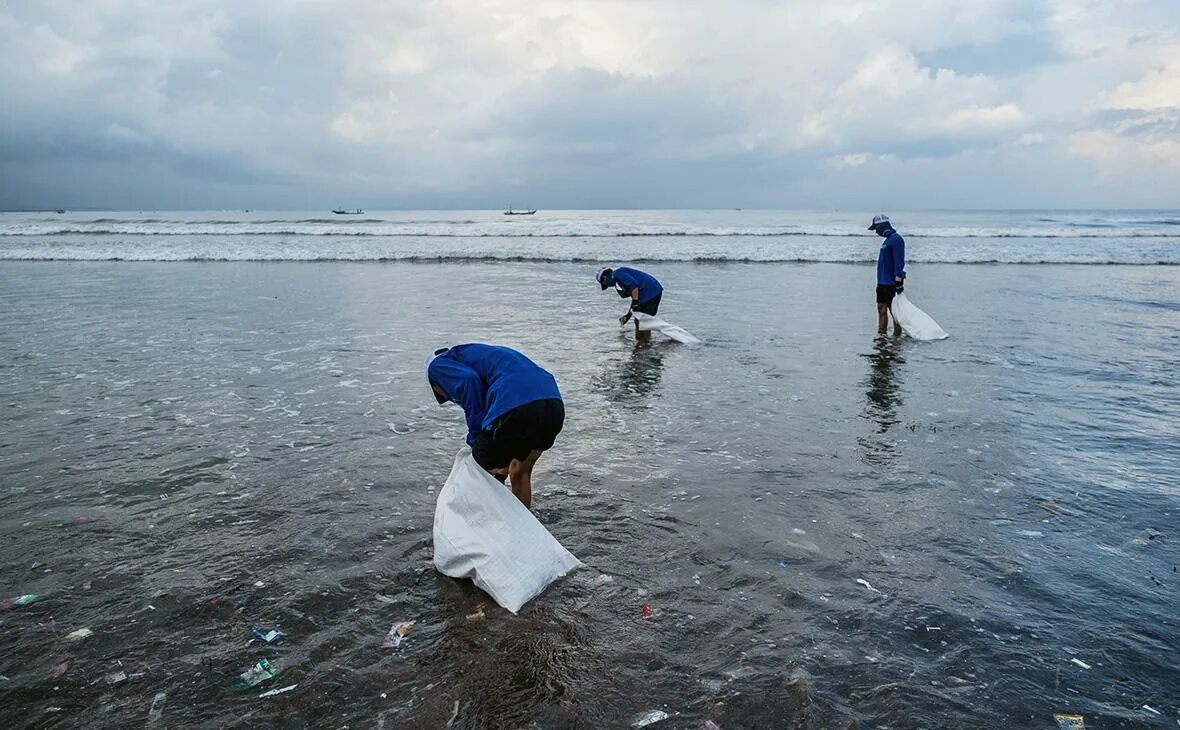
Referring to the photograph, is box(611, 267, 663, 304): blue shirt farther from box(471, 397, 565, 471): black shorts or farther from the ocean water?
the ocean water

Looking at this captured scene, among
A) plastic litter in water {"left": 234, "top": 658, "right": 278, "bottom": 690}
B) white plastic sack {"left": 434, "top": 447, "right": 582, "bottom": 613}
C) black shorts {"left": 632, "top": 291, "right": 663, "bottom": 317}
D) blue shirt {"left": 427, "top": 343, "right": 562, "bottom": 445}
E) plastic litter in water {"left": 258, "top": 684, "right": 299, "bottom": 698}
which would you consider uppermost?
blue shirt {"left": 427, "top": 343, "right": 562, "bottom": 445}

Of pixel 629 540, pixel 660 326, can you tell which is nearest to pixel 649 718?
pixel 629 540

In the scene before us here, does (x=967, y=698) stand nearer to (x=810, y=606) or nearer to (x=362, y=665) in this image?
(x=810, y=606)

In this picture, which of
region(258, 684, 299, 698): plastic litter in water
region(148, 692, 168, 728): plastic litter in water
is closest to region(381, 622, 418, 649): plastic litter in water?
region(258, 684, 299, 698): plastic litter in water

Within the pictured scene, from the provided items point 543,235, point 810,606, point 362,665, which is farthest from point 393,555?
point 543,235

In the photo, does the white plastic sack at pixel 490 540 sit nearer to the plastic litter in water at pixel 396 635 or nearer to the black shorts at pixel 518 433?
the black shorts at pixel 518 433

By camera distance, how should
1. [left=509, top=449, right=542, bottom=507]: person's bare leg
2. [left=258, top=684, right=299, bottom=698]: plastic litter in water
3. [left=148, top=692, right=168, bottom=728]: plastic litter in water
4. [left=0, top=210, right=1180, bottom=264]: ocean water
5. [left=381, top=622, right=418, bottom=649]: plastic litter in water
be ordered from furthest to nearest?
[left=0, top=210, right=1180, bottom=264]: ocean water, [left=509, top=449, right=542, bottom=507]: person's bare leg, [left=381, top=622, right=418, bottom=649]: plastic litter in water, [left=258, top=684, right=299, bottom=698]: plastic litter in water, [left=148, top=692, right=168, bottom=728]: plastic litter in water

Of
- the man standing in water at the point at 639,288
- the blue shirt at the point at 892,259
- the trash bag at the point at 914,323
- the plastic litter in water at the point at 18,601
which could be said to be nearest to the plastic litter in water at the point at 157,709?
the plastic litter in water at the point at 18,601

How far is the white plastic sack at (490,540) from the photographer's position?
3.87 m

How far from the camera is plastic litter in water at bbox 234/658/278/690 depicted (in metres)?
3.18

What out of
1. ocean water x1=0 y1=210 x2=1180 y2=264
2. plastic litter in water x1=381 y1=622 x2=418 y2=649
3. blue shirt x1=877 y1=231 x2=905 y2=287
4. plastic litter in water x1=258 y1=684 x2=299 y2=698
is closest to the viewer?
plastic litter in water x1=258 y1=684 x2=299 y2=698

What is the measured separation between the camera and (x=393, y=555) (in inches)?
171

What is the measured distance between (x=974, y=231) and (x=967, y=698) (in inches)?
1815

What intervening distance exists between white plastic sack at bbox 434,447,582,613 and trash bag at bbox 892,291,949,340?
31.7 ft
